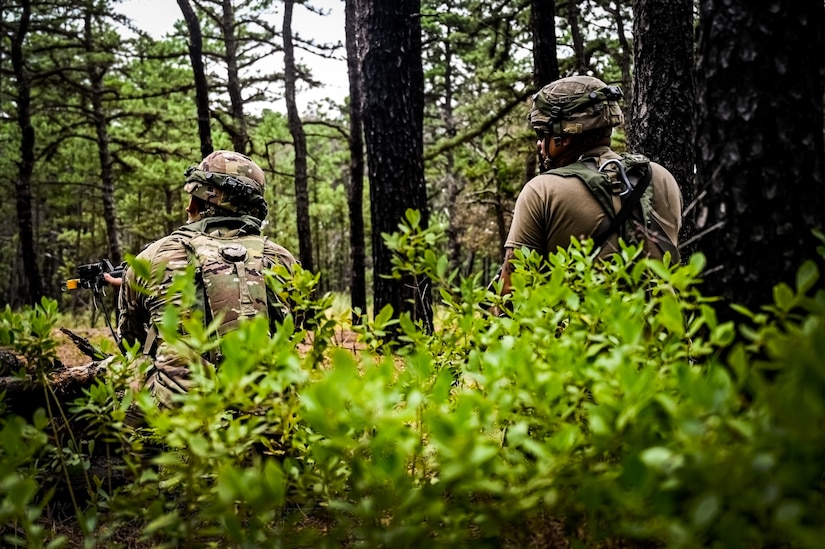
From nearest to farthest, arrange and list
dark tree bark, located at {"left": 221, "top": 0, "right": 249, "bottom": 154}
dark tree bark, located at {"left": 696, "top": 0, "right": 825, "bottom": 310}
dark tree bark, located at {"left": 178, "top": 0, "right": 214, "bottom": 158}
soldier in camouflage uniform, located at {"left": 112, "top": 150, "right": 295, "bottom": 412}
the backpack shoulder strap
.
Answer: dark tree bark, located at {"left": 696, "top": 0, "right": 825, "bottom": 310}
the backpack shoulder strap
soldier in camouflage uniform, located at {"left": 112, "top": 150, "right": 295, "bottom": 412}
dark tree bark, located at {"left": 178, "top": 0, "right": 214, "bottom": 158}
dark tree bark, located at {"left": 221, "top": 0, "right": 249, "bottom": 154}

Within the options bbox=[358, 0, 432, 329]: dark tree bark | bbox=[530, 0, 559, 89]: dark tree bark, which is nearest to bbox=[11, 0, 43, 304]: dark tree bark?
bbox=[358, 0, 432, 329]: dark tree bark

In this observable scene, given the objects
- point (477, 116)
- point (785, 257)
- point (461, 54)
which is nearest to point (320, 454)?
point (785, 257)

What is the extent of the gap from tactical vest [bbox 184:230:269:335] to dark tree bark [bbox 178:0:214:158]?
21.1ft

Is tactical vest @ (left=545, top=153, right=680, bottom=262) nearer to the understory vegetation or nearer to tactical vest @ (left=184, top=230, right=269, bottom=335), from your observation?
the understory vegetation

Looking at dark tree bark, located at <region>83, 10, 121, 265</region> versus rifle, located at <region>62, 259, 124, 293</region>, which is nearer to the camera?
rifle, located at <region>62, 259, 124, 293</region>

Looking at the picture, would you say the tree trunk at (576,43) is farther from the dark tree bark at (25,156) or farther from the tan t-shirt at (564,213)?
the dark tree bark at (25,156)

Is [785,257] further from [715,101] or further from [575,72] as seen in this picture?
[575,72]

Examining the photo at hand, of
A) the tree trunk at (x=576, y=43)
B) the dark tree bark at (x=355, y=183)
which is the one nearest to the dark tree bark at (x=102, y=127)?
the dark tree bark at (x=355, y=183)

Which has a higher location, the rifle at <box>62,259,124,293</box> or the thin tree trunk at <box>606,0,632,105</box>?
the thin tree trunk at <box>606,0,632,105</box>

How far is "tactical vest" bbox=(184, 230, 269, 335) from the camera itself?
3203 mm

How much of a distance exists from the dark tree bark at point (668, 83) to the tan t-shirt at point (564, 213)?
2.19 m

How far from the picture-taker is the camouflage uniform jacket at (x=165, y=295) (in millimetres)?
3008

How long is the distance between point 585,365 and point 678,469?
576 mm

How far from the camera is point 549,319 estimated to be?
67.0 inches
